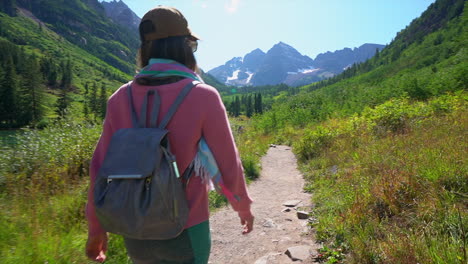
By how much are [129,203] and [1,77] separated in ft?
193

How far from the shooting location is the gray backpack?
100cm

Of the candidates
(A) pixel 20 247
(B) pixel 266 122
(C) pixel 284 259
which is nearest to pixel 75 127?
(A) pixel 20 247

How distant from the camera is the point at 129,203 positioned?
1.01 meters

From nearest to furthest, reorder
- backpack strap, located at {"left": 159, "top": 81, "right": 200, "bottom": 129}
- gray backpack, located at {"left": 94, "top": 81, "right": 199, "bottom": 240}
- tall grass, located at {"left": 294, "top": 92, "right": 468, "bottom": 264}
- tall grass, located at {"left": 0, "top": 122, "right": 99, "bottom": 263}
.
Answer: gray backpack, located at {"left": 94, "top": 81, "right": 199, "bottom": 240} < backpack strap, located at {"left": 159, "top": 81, "right": 200, "bottom": 129} < tall grass, located at {"left": 294, "top": 92, "right": 468, "bottom": 264} < tall grass, located at {"left": 0, "top": 122, "right": 99, "bottom": 263}

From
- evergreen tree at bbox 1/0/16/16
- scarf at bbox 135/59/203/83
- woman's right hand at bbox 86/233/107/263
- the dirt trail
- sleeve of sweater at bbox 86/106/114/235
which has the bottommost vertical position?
the dirt trail

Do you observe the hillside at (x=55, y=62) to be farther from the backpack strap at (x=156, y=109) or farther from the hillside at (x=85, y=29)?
the backpack strap at (x=156, y=109)

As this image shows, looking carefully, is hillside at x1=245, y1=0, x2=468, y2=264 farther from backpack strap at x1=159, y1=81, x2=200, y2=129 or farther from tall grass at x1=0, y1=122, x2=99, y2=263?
tall grass at x1=0, y1=122, x2=99, y2=263

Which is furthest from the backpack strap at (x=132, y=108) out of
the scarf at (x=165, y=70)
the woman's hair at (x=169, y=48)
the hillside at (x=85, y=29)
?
the hillside at (x=85, y=29)

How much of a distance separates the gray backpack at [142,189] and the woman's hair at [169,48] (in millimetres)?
404

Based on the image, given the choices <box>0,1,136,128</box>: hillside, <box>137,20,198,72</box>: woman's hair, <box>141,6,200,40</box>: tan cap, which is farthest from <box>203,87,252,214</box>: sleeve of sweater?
<box>0,1,136,128</box>: hillside

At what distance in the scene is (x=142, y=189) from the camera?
1.01m

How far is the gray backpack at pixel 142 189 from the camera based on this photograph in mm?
1004

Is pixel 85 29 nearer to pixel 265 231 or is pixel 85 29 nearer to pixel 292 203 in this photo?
pixel 292 203

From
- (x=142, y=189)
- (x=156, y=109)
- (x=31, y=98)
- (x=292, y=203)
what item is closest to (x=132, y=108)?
(x=156, y=109)
